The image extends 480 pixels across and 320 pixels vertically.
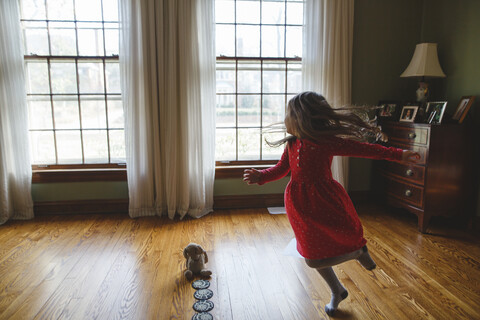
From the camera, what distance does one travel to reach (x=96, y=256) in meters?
2.55

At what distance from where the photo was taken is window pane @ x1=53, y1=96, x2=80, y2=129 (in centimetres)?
348

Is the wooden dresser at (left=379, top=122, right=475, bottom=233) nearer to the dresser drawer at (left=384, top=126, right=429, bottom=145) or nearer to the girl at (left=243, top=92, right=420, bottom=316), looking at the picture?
the dresser drawer at (left=384, top=126, right=429, bottom=145)

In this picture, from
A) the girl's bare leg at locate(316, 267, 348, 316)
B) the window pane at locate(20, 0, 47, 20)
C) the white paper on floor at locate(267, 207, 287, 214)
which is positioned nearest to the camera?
the girl's bare leg at locate(316, 267, 348, 316)

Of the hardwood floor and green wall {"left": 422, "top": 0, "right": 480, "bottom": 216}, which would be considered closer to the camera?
the hardwood floor

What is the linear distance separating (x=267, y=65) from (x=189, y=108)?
1.00 m

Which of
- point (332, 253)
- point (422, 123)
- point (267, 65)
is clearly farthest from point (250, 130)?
point (332, 253)

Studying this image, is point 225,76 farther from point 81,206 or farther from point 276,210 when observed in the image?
point 81,206

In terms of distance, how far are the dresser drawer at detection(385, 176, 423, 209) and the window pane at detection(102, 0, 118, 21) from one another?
3.24 meters

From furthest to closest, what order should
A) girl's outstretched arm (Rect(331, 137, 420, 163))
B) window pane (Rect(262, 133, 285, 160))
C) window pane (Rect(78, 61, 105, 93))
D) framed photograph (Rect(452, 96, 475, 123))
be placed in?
window pane (Rect(262, 133, 285, 160))
window pane (Rect(78, 61, 105, 93))
framed photograph (Rect(452, 96, 475, 123))
girl's outstretched arm (Rect(331, 137, 420, 163))

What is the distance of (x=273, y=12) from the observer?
11.7 feet

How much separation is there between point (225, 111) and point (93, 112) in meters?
1.39

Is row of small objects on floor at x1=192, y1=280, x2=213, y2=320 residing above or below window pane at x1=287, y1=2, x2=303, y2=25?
below

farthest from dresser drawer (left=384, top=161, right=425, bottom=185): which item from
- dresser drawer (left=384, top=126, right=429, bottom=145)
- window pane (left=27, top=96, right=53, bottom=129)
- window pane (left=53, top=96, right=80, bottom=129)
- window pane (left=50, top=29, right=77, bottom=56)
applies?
window pane (left=27, top=96, right=53, bottom=129)

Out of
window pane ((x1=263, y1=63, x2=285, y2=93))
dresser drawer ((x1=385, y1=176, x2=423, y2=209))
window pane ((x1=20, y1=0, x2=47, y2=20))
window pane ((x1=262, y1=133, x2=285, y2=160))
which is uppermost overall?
window pane ((x1=20, y1=0, x2=47, y2=20))
